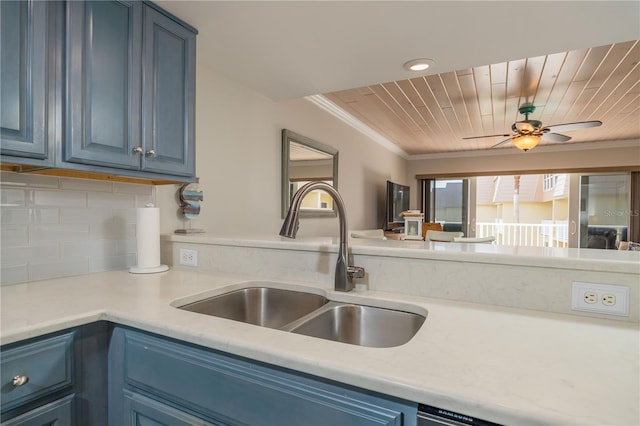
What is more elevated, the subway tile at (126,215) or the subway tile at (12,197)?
the subway tile at (12,197)

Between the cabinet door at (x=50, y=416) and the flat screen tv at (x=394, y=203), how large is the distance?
4.50 meters

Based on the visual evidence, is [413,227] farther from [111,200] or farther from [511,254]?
[111,200]

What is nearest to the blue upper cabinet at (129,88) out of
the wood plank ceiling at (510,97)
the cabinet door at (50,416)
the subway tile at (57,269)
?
the subway tile at (57,269)

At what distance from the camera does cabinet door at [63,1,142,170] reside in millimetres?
1202

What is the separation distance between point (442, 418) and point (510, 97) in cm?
352

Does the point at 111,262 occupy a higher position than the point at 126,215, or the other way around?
the point at 126,215

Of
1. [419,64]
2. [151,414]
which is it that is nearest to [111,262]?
[151,414]

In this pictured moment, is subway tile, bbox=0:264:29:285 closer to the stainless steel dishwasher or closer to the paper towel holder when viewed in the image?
the paper towel holder

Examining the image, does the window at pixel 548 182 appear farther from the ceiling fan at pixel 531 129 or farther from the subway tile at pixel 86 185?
the subway tile at pixel 86 185

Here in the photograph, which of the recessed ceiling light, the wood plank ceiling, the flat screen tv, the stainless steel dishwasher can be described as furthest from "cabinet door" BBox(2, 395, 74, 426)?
the flat screen tv

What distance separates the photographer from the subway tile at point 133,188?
167cm

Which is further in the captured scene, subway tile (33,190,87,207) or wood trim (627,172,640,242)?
wood trim (627,172,640,242)

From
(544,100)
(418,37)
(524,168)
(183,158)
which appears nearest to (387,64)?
(418,37)

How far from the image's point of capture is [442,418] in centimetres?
60
